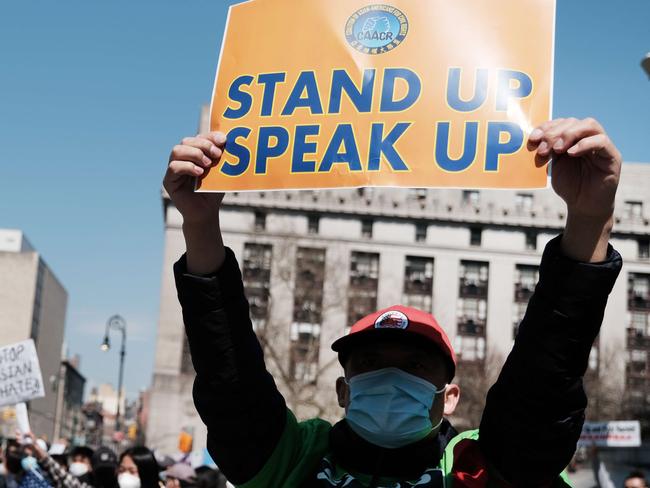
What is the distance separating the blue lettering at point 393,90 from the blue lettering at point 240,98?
432mm

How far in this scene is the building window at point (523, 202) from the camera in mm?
61281

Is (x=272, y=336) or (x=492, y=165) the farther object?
(x=272, y=336)

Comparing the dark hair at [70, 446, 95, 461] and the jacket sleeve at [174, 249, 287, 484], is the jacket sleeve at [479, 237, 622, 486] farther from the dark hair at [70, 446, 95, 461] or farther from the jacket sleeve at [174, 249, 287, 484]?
the dark hair at [70, 446, 95, 461]

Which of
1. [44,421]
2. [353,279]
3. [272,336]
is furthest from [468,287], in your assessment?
[44,421]

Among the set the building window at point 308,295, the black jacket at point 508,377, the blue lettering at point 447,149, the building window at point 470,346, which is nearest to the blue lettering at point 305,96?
the blue lettering at point 447,149

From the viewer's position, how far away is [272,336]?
39.4 meters

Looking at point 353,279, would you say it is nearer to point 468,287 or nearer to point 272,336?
point 468,287

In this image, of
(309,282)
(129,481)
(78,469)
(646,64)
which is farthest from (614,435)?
(309,282)

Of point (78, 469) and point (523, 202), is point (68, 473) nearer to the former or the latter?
point (78, 469)

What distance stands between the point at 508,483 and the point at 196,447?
171 feet

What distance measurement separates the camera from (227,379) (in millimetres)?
2549

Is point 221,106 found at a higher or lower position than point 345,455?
higher

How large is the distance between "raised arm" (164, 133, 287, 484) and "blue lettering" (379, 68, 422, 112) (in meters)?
0.60

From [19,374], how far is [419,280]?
53403 mm
